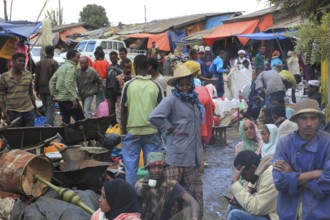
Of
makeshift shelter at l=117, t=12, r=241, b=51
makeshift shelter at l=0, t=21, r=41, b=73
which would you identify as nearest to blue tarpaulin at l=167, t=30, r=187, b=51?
makeshift shelter at l=117, t=12, r=241, b=51

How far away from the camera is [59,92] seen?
958 centimetres

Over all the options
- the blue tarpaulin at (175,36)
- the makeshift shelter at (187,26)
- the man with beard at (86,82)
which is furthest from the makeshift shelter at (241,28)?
the man with beard at (86,82)

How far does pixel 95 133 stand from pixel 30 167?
1.90m

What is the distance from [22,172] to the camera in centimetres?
535

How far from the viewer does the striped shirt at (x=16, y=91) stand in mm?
8234

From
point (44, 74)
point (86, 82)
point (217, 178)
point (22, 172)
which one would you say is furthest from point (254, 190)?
point (44, 74)

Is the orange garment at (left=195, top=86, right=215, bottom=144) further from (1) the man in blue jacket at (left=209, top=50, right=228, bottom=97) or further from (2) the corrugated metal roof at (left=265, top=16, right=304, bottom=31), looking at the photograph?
(1) the man in blue jacket at (left=209, top=50, right=228, bottom=97)

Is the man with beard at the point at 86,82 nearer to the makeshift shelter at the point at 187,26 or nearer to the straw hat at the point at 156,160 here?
the straw hat at the point at 156,160

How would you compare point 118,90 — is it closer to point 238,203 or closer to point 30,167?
point 30,167

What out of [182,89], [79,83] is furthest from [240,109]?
[182,89]

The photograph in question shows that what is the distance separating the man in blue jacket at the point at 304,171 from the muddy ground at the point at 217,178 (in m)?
2.52

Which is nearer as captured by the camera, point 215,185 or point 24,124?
point 215,185

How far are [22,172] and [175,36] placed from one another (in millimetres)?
27709

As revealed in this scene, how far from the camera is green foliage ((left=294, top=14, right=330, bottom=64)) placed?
10.8 feet
